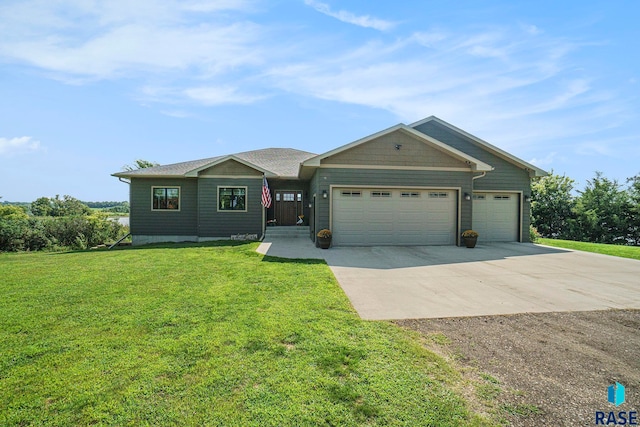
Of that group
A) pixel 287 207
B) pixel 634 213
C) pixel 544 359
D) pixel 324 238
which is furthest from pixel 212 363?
pixel 634 213

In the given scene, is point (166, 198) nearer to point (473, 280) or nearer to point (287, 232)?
point (287, 232)

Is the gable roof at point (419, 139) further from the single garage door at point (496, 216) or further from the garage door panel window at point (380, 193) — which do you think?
the single garage door at point (496, 216)

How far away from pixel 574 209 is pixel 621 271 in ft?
60.6

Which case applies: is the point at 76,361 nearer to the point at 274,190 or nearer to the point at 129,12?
the point at 129,12

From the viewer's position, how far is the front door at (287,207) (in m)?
15.3

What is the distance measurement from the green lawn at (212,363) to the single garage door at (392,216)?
5.77 m

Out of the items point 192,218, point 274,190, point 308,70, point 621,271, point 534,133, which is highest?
point 308,70

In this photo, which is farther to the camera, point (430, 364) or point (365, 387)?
point (430, 364)

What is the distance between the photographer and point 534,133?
551 inches

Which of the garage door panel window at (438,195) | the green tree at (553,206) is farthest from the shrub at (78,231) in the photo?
the green tree at (553,206)

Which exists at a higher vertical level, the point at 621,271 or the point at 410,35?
the point at 410,35

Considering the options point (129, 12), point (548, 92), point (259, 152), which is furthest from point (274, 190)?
point (548, 92)

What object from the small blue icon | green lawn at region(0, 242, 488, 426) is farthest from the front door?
the small blue icon

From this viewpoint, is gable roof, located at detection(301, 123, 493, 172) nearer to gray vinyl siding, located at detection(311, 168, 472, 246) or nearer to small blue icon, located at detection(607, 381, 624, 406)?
gray vinyl siding, located at detection(311, 168, 472, 246)
